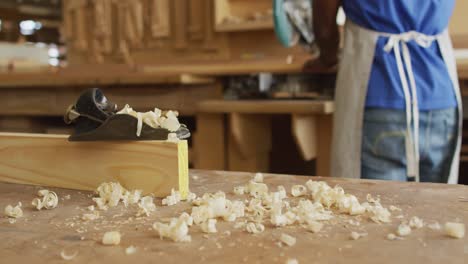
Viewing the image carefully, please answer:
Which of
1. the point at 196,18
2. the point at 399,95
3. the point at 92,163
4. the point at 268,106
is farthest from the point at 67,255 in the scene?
the point at 196,18

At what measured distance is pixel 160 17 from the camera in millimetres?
3605

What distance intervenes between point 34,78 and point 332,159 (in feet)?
5.21

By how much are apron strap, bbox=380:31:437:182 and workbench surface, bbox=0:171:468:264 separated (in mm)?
561

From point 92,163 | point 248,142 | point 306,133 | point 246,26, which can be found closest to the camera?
point 92,163

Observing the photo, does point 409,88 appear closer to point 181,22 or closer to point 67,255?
point 67,255

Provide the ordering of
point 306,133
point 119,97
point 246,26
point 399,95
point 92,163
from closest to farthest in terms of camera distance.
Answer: point 92,163 → point 399,95 → point 306,133 → point 119,97 → point 246,26

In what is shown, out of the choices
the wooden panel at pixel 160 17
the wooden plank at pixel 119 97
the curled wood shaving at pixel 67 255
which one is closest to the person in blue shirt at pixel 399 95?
the wooden plank at pixel 119 97

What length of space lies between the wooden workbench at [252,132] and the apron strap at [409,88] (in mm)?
391

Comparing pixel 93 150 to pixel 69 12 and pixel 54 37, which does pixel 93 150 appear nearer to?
pixel 69 12

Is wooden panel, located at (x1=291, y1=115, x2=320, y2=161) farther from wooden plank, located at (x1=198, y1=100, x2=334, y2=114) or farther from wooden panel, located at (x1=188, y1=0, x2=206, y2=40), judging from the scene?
wooden panel, located at (x1=188, y1=0, x2=206, y2=40)

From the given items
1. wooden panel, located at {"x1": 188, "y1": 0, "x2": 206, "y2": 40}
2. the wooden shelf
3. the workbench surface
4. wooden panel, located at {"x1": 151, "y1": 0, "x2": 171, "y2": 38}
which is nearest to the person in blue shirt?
the workbench surface

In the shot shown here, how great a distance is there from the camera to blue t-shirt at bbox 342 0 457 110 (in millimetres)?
1473

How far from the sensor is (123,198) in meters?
0.91

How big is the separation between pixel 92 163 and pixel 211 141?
1242 mm
